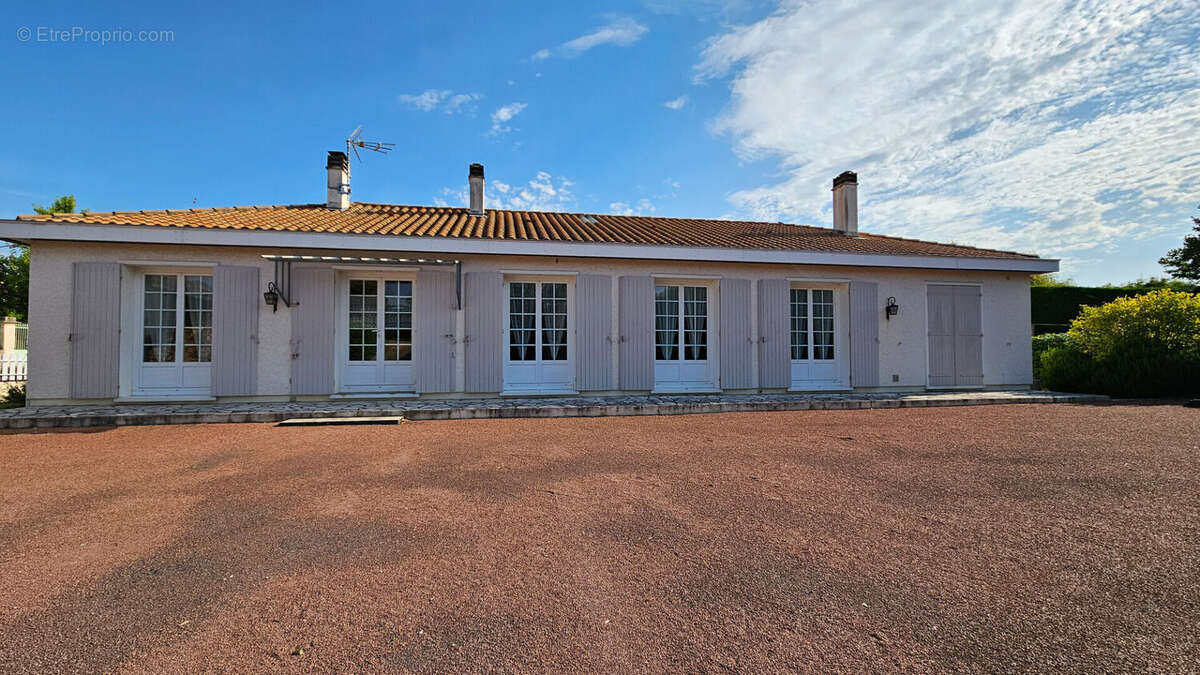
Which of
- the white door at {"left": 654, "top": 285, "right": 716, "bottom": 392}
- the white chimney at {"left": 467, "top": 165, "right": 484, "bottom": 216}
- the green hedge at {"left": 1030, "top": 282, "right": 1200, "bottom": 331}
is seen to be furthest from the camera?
the green hedge at {"left": 1030, "top": 282, "right": 1200, "bottom": 331}

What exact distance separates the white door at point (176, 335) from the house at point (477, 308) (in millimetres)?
23

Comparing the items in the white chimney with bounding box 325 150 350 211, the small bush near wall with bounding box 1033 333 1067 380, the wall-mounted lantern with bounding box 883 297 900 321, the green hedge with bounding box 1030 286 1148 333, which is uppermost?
the white chimney with bounding box 325 150 350 211

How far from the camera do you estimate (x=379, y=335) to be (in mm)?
7770

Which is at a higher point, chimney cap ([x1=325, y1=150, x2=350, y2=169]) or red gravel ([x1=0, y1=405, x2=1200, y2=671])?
chimney cap ([x1=325, y1=150, x2=350, y2=169])

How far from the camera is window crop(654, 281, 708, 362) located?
8.53m

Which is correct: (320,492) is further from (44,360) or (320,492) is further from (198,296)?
(44,360)

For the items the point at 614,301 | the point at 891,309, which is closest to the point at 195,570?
the point at 614,301

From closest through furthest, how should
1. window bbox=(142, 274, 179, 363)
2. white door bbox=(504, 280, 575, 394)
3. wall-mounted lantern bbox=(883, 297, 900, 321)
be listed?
window bbox=(142, 274, 179, 363) → white door bbox=(504, 280, 575, 394) → wall-mounted lantern bbox=(883, 297, 900, 321)

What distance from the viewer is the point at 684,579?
7.30 ft

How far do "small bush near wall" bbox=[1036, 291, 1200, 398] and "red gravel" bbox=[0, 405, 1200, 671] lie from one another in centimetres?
519

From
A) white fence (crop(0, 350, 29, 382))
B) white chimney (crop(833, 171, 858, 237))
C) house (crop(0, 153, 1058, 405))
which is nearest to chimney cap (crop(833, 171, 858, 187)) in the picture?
white chimney (crop(833, 171, 858, 237))

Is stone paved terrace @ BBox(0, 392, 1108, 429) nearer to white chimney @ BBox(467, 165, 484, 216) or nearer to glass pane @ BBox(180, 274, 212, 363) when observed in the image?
glass pane @ BBox(180, 274, 212, 363)

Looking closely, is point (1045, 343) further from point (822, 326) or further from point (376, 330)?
point (376, 330)

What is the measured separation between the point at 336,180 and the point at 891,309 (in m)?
10.8
